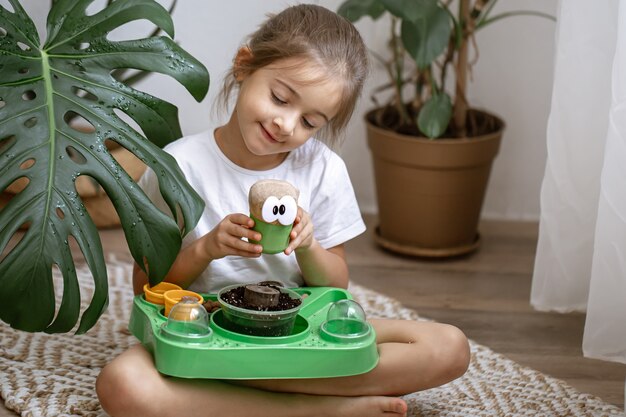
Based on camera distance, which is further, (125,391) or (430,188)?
(430,188)

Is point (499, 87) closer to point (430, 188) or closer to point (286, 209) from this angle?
point (430, 188)

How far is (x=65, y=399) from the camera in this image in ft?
4.74

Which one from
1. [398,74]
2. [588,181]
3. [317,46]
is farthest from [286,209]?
[398,74]

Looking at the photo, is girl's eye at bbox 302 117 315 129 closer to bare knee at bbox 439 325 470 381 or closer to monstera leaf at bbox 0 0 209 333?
monstera leaf at bbox 0 0 209 333

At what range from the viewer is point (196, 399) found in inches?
52.6

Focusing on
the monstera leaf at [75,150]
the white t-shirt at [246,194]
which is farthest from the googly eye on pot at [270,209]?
the white t-shirt at [246,194]

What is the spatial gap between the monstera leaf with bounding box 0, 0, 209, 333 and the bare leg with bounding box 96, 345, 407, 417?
9 cm

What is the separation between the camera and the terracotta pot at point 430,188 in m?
Answer: 2.14

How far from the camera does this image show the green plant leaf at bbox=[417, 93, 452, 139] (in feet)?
6.84

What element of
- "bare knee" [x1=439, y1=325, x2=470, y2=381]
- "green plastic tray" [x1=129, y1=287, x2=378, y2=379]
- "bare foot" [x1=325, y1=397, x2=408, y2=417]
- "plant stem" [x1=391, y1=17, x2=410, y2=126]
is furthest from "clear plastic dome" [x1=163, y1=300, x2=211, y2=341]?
"plant stem" [x1=391, y1=17, x2=410, y2=126]

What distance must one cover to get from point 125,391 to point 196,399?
0.10 metres

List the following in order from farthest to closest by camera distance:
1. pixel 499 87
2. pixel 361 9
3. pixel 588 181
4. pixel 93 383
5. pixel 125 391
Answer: pixel 499 87 < pixel 361 9 < pixel 588 181 < pixel 93 383 < pixel 125 391

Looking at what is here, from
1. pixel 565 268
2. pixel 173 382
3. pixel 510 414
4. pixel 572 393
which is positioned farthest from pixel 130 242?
pixel 565 268

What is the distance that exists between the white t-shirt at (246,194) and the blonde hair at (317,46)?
4.4 inches
